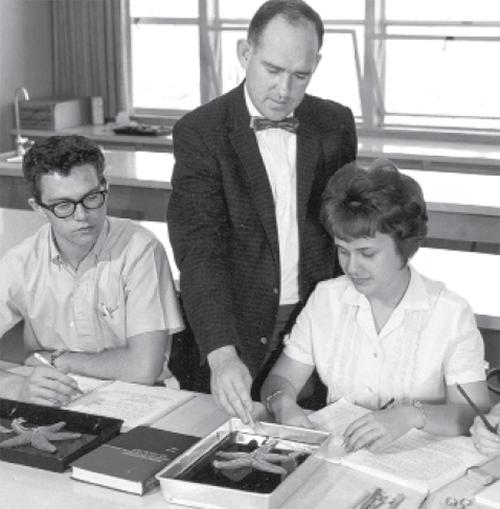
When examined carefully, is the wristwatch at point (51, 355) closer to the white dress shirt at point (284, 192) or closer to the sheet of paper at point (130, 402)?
the sheet of paper at point (130, 402)

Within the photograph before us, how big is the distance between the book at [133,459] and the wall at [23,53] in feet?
17.7

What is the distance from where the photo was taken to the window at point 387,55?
6348mm

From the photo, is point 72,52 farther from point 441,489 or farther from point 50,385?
point 441,489

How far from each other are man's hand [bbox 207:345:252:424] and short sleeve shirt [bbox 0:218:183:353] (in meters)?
0.52

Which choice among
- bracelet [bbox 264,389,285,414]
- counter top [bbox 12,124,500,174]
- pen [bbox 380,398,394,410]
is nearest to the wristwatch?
bracelet [bbox 264,389,285,414]

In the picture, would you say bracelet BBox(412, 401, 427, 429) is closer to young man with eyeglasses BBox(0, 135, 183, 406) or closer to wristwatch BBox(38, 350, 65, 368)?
young man with eyeglasses BBox(0, 135, 183, 406)

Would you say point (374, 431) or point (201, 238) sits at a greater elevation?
point (201, 238)

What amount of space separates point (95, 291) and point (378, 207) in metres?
0.82

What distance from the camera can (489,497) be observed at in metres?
1.68

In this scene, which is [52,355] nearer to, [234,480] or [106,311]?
[106,311]

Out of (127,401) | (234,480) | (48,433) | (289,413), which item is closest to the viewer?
(234,480)

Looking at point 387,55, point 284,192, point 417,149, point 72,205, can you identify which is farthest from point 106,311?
point 387,55

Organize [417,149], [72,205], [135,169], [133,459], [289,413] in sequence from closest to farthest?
1. [133,459]
2. [289,413]
3. [72,205]
4. [135,169]
5. [417,149]

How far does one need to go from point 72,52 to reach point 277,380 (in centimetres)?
550
